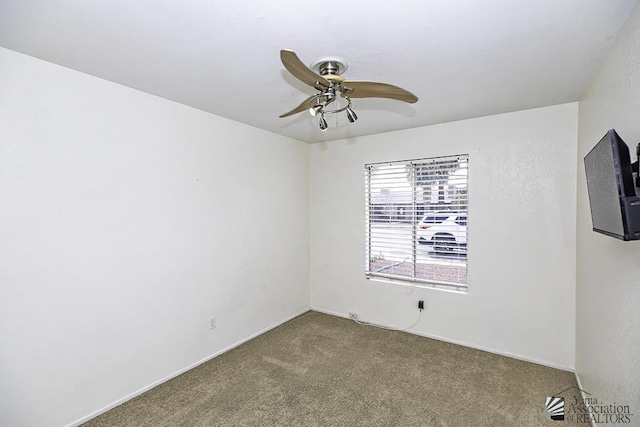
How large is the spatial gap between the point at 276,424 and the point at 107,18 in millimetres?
2599

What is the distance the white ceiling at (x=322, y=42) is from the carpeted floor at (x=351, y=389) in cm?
239

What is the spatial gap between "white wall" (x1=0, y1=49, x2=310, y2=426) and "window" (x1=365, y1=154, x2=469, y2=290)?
5.04 ft

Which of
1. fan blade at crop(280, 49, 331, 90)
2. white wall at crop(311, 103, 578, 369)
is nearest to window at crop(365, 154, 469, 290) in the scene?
white wall at crop(311, 103, 578, 369)

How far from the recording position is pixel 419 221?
3.55 m

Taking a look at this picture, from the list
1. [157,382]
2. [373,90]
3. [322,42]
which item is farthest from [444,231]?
[157,382]

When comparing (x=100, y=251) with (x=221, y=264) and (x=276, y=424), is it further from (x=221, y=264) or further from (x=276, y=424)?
(x=276, y=424)

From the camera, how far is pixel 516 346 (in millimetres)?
2971

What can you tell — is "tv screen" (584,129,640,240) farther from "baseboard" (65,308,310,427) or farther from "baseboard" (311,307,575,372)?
"baseboard" (65,308,310,427)

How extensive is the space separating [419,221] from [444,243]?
0.37m

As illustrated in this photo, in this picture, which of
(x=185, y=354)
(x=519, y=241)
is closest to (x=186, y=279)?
(x=185, y=354)

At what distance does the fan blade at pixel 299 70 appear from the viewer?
53.9 inches

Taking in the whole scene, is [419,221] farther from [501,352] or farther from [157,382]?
[157,382]

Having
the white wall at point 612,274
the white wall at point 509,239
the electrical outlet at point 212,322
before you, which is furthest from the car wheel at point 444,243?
the electrical outlet at point 212,322

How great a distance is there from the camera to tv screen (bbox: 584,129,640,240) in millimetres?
1142
